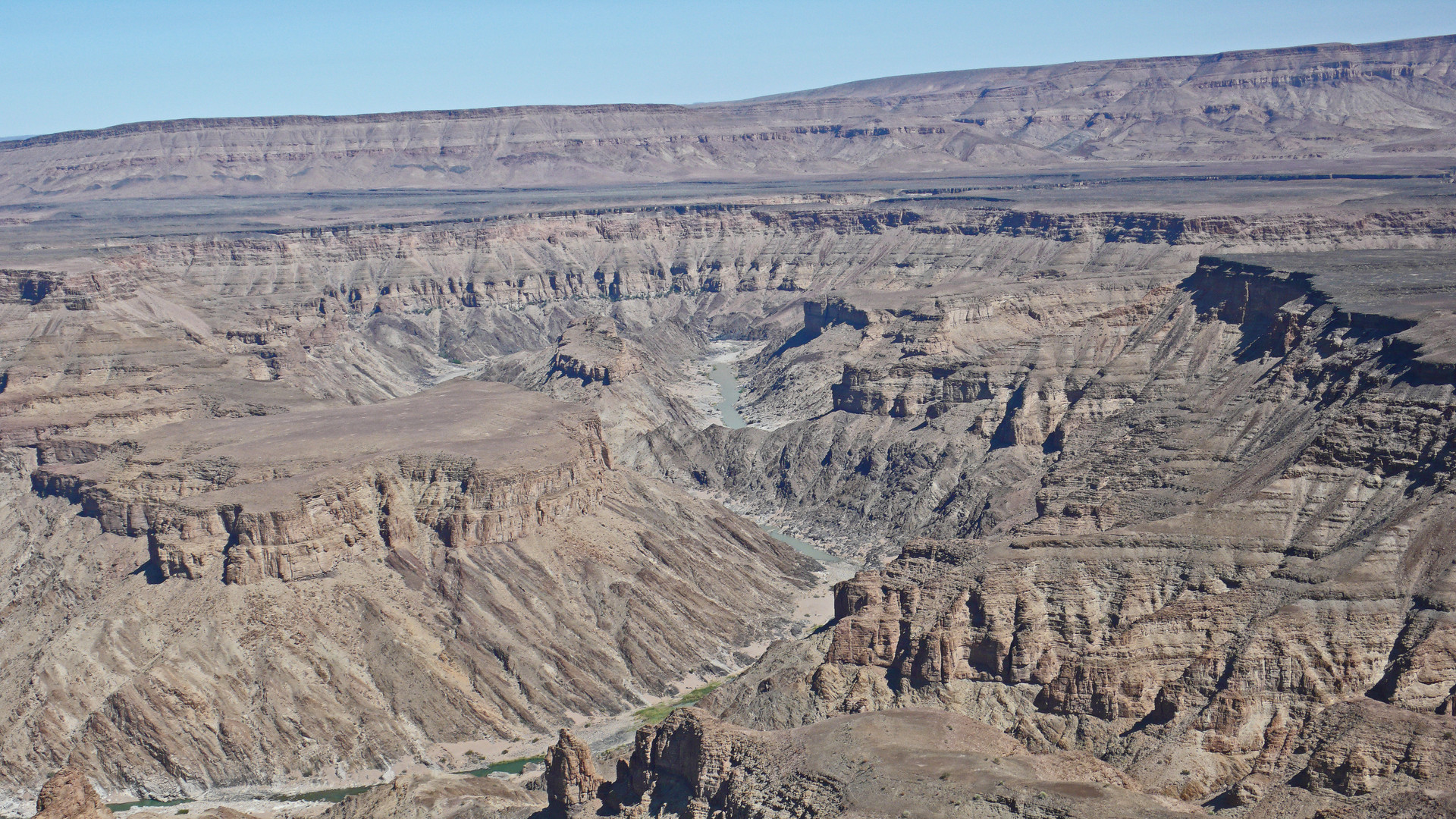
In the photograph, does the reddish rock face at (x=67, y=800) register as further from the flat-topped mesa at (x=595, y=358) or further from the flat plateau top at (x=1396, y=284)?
the flat-topped mesa at (x=595, y=358)

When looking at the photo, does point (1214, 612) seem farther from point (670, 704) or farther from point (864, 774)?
point (670, 704)

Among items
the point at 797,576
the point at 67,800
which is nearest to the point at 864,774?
the point at 67,800

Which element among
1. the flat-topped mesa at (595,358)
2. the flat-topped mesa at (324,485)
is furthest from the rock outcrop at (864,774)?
the flat-topped mesa at (595,358)

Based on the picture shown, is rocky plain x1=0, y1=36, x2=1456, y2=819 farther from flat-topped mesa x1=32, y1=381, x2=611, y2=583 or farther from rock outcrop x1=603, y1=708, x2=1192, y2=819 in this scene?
flat-topped mesa x1=32, y1=381, x2=611, y2=583

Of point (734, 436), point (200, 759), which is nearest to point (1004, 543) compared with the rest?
point (200, 759)

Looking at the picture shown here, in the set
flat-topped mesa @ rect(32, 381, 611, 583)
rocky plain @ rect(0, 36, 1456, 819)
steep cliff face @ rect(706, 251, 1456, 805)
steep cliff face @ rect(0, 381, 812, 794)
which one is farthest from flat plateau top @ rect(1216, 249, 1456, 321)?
flat-topped mesa @ rect(32, 381, 611, 583)

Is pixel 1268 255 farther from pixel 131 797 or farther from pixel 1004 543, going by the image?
pixel 131 797
